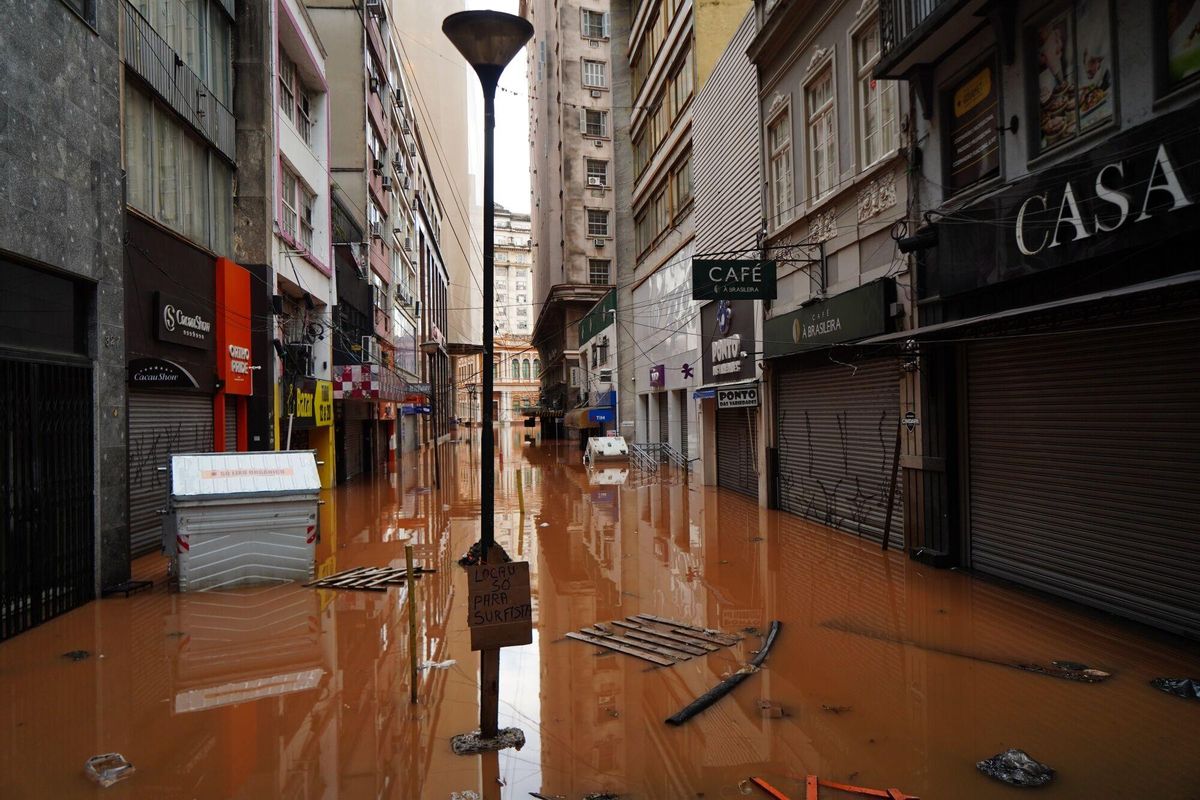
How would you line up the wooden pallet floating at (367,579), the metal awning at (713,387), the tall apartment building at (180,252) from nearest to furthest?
the wooden pallet floating at (367,579)
the tall apartment building at (180,252)
the metal awning at (713,387)

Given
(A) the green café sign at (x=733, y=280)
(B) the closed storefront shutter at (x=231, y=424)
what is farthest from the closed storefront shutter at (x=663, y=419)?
(B) the closed storefront shutter at (x=231, y=424)

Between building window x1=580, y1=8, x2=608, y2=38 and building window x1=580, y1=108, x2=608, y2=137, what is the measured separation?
197 inches

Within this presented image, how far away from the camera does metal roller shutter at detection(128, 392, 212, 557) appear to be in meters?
12.6

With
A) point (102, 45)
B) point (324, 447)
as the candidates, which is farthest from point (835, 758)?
point (324, 447)

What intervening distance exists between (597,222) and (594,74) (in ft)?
32.6

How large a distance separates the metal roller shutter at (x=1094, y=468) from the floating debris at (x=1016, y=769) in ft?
11.1

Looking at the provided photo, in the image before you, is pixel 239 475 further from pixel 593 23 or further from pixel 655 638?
pixel 593 23

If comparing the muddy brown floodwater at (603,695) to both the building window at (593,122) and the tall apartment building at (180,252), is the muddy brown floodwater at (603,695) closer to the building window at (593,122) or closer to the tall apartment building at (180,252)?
the tall apartment building at (180,252)

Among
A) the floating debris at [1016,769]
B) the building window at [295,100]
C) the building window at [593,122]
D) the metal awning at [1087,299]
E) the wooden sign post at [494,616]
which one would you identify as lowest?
the floating debris at [1016,769]

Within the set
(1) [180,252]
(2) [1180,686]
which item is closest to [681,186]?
(1) [180,252]

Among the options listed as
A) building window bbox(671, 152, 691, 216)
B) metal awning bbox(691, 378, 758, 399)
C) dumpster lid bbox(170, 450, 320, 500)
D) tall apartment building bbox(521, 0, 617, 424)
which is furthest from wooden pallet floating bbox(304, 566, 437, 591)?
tall apartment building bbox(521, 0, 617, 424)

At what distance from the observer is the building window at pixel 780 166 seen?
16.1 m

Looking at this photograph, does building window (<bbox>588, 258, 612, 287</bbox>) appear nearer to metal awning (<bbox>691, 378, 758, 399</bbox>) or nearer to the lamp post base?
metal awning (<bbox>691, 378, 758, 399</bbox>)

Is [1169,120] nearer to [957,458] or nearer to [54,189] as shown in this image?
[957,458]
